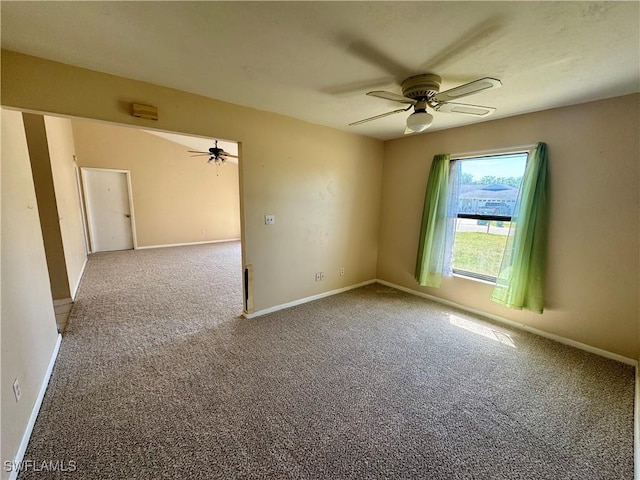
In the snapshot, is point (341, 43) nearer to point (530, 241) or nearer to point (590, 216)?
point (530, 241)

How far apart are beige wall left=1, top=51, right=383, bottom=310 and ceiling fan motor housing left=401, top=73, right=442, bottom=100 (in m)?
1.56

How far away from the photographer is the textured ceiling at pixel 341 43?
1.29 meters

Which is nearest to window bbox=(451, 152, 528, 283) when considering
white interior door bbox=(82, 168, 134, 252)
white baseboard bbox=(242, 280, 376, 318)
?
white baseboard bbox=(242, 280, 376, 318)

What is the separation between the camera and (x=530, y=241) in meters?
2.73

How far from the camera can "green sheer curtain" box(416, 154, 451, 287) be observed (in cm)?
346

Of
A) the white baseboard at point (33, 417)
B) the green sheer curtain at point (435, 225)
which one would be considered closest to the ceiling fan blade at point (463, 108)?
the green sheer curtain at point (435, 225)

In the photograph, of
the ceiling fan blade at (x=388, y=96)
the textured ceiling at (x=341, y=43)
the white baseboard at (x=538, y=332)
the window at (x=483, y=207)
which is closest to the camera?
the textured ceiling at (x=341, y=43)

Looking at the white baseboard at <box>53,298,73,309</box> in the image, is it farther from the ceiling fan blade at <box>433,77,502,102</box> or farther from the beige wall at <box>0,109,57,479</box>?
the ceiling fan blade at <box>433,77,502,102</box>

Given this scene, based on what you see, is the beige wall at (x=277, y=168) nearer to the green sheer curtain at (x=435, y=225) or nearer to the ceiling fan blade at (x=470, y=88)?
the green sheer curtain at (x=435, y=225)

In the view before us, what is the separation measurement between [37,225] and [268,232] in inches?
84.0

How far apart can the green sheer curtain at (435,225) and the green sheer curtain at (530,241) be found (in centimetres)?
81

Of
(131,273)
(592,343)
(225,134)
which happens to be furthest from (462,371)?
(131,273)

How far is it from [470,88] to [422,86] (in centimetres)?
42

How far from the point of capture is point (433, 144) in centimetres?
357
